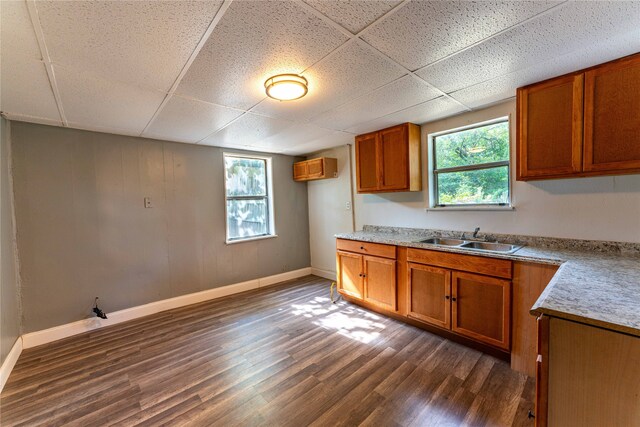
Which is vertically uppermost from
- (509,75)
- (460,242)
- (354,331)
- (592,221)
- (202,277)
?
(509,75)

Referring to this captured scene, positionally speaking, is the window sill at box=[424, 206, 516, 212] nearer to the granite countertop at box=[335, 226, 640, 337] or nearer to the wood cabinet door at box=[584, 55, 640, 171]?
the granite countertop at box=[335, 226, 640, 337]

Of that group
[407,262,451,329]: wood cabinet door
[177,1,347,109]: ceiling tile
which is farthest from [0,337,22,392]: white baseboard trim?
[407,262,451,329]: wood cabinet door

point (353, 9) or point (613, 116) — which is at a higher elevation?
point (353, 9)

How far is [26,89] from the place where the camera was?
1.93m

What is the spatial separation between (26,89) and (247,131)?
1.82 metres

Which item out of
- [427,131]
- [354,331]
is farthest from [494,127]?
[354,331]

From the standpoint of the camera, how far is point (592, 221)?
7.08 ft

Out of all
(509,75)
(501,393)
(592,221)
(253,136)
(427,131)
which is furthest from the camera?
(253,136)

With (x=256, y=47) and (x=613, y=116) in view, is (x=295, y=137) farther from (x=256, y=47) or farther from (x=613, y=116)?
(x=613, y=116)

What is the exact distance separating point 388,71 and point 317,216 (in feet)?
10.6

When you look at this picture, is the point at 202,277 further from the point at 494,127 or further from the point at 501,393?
the point at 494,127

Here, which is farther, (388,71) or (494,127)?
(494,127)

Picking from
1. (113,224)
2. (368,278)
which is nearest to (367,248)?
(368,278)

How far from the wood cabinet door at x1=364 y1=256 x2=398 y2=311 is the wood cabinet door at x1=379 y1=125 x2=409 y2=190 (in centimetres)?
95
